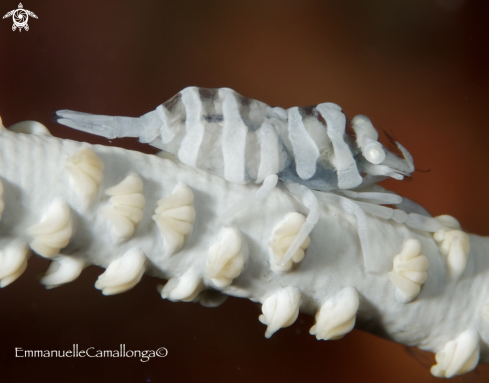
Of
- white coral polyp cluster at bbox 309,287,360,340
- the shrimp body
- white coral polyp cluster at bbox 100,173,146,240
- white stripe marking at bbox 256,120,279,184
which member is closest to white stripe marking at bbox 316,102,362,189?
the shrimp body

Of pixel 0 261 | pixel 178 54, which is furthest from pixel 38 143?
pixel 178 54

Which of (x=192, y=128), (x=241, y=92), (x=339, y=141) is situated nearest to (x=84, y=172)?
(x=192, y=128)

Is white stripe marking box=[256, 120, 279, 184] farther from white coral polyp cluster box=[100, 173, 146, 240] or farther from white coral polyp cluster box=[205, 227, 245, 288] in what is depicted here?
white coral polyp cluster box=[100, 173, 146, 240]

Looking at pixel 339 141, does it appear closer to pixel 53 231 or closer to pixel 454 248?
pixel 454 248

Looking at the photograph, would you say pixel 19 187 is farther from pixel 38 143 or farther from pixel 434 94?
pixel 434 94

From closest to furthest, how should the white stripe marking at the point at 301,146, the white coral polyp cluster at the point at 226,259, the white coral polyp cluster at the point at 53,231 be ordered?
the white coral polyp cluster at the point at 53,231
the white coral polyp cluster at the point at 226,259
the white stripe marking at the point at 301,146

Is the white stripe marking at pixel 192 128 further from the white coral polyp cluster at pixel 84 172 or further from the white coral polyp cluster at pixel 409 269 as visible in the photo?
the white coral polyp cluster at pixel 409 269

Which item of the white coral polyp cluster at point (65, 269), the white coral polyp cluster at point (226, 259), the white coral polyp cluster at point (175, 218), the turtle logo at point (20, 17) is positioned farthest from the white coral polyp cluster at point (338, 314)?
the turtle logo at point (20, 17)
